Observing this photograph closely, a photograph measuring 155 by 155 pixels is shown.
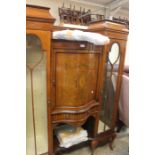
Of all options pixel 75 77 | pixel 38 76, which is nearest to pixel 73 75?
pixel 75 77

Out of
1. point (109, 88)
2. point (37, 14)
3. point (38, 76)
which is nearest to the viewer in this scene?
point (37, 14)

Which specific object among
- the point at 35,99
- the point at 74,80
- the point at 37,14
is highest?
the point at 37,14

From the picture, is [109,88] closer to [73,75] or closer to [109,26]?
[73,75]

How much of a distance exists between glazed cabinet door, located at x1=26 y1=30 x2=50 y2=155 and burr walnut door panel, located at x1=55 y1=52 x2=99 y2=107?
12cm

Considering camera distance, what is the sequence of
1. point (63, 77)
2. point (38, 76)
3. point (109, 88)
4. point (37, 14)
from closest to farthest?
1. point (37, 14)
2. point (38, 76)
3. point (63, 77)
4. point (109, 88)

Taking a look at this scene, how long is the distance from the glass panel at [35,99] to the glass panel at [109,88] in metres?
0.69

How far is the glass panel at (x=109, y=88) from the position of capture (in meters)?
1.56

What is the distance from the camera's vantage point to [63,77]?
1.30 meters

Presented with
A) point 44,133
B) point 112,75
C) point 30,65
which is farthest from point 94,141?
point 30,65

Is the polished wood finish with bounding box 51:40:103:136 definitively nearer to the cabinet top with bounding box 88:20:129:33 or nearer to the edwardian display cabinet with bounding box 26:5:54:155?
the edwardian display cabinet with bounding box 26:5:54:155

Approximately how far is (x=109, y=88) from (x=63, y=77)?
0.64 metres

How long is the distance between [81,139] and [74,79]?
70 cm

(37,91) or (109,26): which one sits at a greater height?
(109,26)

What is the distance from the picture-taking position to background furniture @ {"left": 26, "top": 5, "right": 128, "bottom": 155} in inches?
43.5
